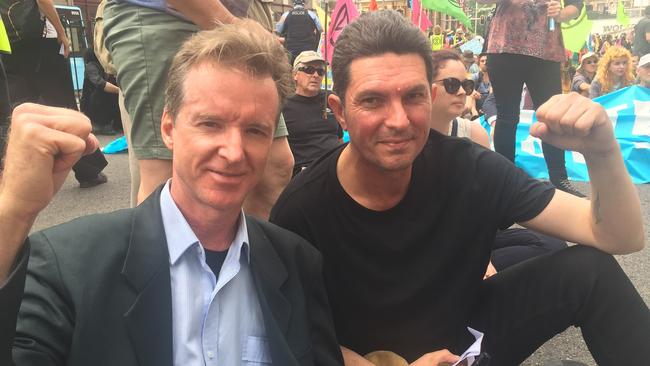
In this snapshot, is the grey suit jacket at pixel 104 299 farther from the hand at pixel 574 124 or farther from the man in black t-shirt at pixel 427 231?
the hand at pixel 574 124

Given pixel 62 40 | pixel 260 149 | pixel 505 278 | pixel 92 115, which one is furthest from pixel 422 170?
pixel 92 115

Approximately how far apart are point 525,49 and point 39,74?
4.15m

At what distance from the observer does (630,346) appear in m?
1.76

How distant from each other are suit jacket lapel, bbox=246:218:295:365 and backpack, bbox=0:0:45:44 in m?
3.96

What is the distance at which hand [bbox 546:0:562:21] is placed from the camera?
13.8 ft

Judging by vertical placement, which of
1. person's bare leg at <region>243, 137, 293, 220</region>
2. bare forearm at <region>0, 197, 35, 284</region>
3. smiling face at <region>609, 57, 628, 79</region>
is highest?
bare forearm at <region>0, 197, 35, 284</region>

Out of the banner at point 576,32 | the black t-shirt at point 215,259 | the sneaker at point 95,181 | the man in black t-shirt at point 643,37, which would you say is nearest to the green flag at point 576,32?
the banner at point 576,32

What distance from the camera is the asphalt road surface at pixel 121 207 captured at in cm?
260

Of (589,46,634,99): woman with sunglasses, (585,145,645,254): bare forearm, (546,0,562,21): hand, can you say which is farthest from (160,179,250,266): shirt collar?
(589,46,634,99): woman with sunglasses

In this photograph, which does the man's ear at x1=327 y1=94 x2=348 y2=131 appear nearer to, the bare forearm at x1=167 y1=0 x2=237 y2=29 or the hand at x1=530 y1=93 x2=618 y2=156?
the bare forearm at x1=167 y1=0 x2=237 y2=29

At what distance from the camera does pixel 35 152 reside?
0.96 metres

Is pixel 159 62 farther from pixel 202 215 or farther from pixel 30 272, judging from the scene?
pixel 30 272

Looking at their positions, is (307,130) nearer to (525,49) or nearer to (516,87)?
(516,87)

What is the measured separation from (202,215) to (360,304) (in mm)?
804
